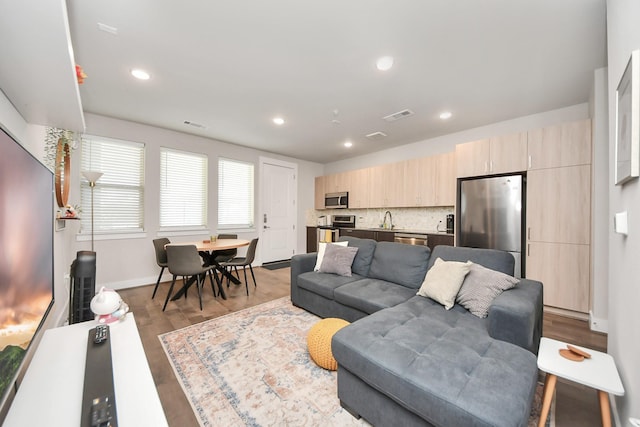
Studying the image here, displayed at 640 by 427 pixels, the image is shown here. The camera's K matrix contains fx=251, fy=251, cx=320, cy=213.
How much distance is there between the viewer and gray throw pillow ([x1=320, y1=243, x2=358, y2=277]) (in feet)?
9.82

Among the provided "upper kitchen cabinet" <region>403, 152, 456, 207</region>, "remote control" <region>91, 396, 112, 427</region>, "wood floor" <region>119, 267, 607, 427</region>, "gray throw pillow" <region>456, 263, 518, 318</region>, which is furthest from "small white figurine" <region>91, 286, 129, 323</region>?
"upper kitchen cabinet" <region>403, 152, 456, 207</region>

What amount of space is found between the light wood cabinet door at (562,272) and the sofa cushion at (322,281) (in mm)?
2267

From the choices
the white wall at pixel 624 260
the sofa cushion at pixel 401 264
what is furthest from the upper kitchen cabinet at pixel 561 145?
the sofa cushion at pixel 401 264

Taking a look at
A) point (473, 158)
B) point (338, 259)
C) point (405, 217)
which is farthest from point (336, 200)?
point (338, 259)

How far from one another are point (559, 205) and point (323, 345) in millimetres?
3266

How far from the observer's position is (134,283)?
399 cm

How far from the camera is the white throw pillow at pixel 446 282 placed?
2.04 meters

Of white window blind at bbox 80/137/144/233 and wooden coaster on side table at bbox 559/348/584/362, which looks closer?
wooden coaster on side table at bbox 559/348/584/362

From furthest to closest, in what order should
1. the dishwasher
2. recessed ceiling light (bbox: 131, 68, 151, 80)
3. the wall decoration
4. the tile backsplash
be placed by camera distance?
the tile backsplash
the dishwasher
recessed ceiling light (bbox: 131, 68, 151, 80)
the wall decoration

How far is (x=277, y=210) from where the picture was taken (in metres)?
6.00

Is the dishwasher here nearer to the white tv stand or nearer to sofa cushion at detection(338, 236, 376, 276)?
sofa cushion at detection(338, 236, 376, 276)

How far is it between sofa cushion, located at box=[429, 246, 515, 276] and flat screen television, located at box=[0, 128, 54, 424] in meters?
Result: 2.72

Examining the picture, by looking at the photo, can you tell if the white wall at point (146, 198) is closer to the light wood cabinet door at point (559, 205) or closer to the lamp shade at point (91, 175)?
the lamp shade at point (91, 175)

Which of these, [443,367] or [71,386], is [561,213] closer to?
[443,367]
